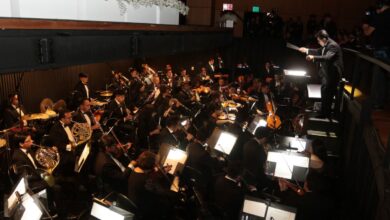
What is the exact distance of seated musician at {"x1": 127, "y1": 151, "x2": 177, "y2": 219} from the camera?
581 cm

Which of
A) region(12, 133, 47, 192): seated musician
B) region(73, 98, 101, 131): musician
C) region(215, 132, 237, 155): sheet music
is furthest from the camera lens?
region(73, 98, 101, 131): musician

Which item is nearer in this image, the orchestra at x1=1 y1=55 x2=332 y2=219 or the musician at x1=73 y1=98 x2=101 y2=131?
the orchestra at x1=1 y1=55 x2=332 y2=219

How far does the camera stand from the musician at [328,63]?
8.55 m

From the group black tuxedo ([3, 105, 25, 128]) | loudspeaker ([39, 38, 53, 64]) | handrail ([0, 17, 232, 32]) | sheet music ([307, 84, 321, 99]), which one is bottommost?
black tuxedo ([3, 105, 25, 128])

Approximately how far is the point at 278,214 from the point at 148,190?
220 cm

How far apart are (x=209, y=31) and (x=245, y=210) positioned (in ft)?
29.7

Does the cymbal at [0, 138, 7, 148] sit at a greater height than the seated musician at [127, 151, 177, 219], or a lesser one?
greater

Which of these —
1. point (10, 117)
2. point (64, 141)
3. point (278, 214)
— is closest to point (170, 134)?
point (64, 141)

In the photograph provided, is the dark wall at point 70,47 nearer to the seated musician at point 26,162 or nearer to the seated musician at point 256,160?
the seated musician at point 26,162

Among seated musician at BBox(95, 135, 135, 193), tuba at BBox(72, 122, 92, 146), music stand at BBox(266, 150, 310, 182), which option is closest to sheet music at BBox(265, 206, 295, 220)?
music stand at BBox(266, 150, 310, 182)

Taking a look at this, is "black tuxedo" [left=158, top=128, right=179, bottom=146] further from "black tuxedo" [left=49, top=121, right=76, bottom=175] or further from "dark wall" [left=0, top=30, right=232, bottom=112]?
"black tuxedo" [left=49, top=121, right=76, bottom=175]

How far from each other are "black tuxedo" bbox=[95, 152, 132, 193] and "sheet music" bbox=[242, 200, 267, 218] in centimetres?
249

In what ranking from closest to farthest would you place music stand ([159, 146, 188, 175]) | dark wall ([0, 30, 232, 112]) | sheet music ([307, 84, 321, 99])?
dark wall ([0, 30, 232, 112]), music stand ([159, 146, 188, 175]), sheet music ([307, 84, 321, 99])

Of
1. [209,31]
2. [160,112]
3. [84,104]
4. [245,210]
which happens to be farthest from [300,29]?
[245,210]
